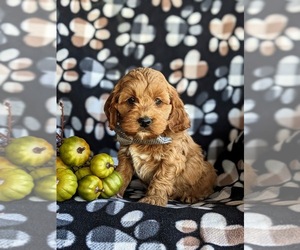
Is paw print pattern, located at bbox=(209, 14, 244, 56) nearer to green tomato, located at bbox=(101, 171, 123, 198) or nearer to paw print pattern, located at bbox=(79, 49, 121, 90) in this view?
paw print pattern, located at bbox=(79, 49, 121, 90)

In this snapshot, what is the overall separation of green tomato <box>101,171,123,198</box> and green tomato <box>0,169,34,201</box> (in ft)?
1.04

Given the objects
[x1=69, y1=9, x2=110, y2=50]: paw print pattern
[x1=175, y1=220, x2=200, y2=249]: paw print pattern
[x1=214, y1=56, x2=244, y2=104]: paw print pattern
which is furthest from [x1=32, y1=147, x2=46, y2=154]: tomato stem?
[x1=214, y1=56, x2=244, y2=104]: paw print pattern

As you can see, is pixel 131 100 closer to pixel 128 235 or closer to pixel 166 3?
pixel 128 235

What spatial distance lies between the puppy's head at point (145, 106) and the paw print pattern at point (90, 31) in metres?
0.82

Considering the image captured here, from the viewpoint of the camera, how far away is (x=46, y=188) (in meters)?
1.96

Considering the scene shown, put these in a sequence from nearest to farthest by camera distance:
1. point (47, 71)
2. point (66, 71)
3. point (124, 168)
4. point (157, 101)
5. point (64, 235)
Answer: point (64, 235) → point (47, 71) → point (157, 101) → point (124, 168) → point (66, 71)

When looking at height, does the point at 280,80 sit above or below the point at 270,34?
below

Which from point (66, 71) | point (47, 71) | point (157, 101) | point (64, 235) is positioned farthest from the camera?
point (66, 71)

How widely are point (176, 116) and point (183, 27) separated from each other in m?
0.91

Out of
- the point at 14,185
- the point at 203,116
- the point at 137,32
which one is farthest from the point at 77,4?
the point at 14,185

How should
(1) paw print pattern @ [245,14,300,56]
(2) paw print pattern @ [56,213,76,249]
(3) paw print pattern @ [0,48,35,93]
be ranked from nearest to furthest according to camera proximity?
1. (2) paw print pattern @ [56,213,76,249]
2. (3) paw print pattern @ [0,48,35,93]
3. (1) paw print pattern @ [245,14,300,56]

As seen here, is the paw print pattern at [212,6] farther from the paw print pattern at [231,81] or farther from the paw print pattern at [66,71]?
the paw print pattern at [66,71]

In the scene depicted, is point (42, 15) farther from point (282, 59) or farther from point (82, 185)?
point (282, 59)

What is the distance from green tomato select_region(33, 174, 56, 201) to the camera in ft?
6.37
